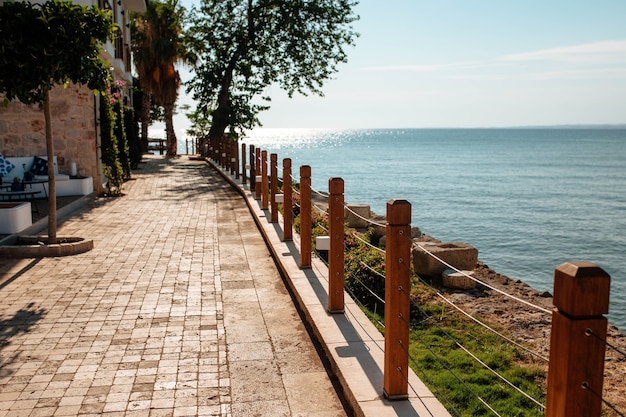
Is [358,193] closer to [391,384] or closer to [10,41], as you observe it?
[10,41]

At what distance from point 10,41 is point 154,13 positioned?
29.7m

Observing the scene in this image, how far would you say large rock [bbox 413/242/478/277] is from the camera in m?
11.9

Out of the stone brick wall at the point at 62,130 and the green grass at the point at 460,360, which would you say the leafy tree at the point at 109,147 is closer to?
the stone brick wall at the point at 62,130

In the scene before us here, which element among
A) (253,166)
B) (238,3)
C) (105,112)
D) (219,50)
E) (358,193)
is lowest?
(358,193)

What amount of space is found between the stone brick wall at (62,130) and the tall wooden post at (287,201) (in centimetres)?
841

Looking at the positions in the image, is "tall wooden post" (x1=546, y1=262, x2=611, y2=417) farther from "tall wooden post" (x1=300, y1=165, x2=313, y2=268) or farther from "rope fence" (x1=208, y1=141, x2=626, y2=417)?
"tall wooden post" (x1=300, y1=165, x2=313, y2=268)

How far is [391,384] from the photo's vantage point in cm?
412

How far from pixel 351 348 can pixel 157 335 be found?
6.36 ft

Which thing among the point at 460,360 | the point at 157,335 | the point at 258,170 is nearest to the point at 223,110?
the point at 258,170

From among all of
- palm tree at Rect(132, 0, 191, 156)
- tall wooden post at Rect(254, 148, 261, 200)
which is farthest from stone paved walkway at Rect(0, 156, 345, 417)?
palm tree at Rect(132, 0, 191, 156)

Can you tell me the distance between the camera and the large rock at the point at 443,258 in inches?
468

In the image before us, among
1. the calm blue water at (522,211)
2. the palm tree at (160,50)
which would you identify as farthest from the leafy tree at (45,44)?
the palm tree at (160,50)

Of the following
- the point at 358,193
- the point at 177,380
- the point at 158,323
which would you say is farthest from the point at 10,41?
the point at 358,193

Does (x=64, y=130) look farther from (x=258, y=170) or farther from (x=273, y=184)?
(x=273, y=184)
